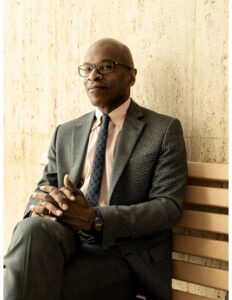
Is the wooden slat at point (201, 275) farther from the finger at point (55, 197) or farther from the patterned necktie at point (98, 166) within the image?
the finger at point (55, 197)

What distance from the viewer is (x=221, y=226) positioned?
2.16m

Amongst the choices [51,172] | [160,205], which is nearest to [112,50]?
[51,172]

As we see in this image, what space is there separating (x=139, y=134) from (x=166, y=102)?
364mm

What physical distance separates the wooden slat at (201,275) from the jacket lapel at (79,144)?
2.28 ft

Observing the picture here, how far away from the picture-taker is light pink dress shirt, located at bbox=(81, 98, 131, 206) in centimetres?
232

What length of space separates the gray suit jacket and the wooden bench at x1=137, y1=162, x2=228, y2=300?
0.09 metres

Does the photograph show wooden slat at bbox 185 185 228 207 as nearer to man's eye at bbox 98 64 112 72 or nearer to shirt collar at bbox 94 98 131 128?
shirt collar at bbox 94 98 131 128

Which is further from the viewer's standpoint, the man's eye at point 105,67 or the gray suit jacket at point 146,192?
the man's eye at point 105,67

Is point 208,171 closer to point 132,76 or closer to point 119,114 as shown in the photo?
point 119,114

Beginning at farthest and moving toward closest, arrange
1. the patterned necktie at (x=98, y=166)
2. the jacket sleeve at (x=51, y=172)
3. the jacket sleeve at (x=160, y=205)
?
the jacket sleeve at (x=51, y=172) < the patterned necktie at (x=98, y=166) < the jacket sleeve at (x=160, y=205)

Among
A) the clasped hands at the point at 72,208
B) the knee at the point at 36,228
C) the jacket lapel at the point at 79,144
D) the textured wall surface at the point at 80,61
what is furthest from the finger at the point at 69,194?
the textured wall surface at the point at 80,61

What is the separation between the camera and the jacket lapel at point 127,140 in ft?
7.32

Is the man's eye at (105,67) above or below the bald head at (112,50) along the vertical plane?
below

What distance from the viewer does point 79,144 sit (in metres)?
2.47
